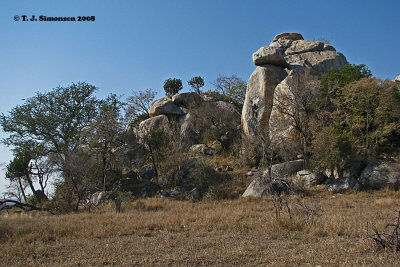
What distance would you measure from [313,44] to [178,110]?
1626cm

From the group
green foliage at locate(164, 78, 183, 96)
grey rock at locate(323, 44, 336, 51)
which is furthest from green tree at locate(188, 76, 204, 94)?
grey rock at locate(323, 44, 336, 51)

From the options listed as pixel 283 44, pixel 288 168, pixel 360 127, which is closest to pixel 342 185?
pixel 288 168

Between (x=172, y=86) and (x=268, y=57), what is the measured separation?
2173 centimetres

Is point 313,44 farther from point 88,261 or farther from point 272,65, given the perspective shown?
point 88,261

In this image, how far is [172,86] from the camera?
43469mm

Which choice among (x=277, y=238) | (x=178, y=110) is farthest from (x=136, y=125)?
(x=277, y=238)

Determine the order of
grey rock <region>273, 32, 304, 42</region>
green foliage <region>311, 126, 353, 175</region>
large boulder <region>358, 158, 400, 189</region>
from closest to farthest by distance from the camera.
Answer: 1. large boulder <region>358, 158, 400, 189</region>
2. green foliage <region>311, 126, 353, 175</region>
3. grey rock <region>273, 32, 304, 42</region>

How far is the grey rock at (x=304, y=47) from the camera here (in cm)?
2734

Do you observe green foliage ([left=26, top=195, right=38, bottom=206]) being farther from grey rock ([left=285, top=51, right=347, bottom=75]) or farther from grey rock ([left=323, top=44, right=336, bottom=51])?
grey rock ([left=323, top=44, right=336, bottom=51])

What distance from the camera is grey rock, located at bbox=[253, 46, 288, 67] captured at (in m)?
24.6

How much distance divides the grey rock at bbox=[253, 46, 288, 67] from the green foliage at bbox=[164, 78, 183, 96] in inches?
810

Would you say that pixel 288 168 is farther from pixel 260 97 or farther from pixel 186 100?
pixel 186 100

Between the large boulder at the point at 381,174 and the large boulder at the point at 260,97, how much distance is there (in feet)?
→ 29.0

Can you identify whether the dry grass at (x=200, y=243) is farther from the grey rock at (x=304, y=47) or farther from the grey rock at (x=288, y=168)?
the grey rock at (x=304, y=47)
